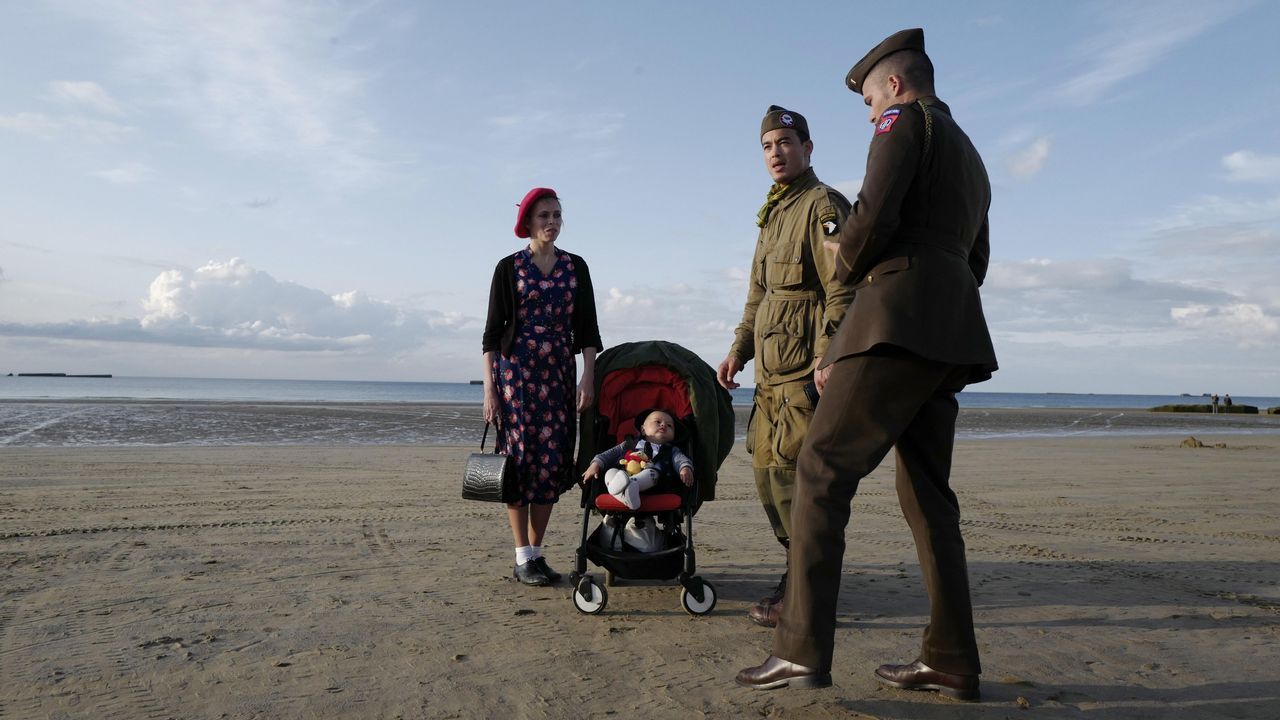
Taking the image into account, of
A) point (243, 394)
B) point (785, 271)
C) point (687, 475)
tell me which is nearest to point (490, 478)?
point (687, 475)

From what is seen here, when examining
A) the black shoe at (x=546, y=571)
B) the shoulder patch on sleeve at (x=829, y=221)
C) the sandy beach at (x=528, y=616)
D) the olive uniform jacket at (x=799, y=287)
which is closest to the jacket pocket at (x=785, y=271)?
the olive uniform jacket at (x=799, y=287)

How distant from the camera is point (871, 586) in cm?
466

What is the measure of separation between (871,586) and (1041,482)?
6.87m

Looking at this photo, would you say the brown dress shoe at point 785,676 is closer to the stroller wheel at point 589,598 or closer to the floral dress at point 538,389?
the stroller wheel at point 589,598

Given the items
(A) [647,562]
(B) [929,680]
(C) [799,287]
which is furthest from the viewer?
(A) [647,562]

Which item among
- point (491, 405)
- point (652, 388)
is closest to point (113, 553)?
point (491, 405)

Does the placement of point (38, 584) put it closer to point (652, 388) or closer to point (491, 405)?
point (491, 405)

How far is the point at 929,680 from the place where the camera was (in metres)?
2.95

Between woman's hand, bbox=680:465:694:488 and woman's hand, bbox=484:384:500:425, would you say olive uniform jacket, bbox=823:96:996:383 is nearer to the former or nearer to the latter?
woman's hand, bbox=680:465:694:488

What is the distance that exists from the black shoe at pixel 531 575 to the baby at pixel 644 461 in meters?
0.60

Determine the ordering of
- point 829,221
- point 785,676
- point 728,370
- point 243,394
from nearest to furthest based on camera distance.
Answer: point 785,676
point 829,221
point 728,370
point 243,394

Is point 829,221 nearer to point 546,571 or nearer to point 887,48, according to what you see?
point 887,48

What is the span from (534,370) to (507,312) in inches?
14.7

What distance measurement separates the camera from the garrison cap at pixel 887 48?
2936 mm
